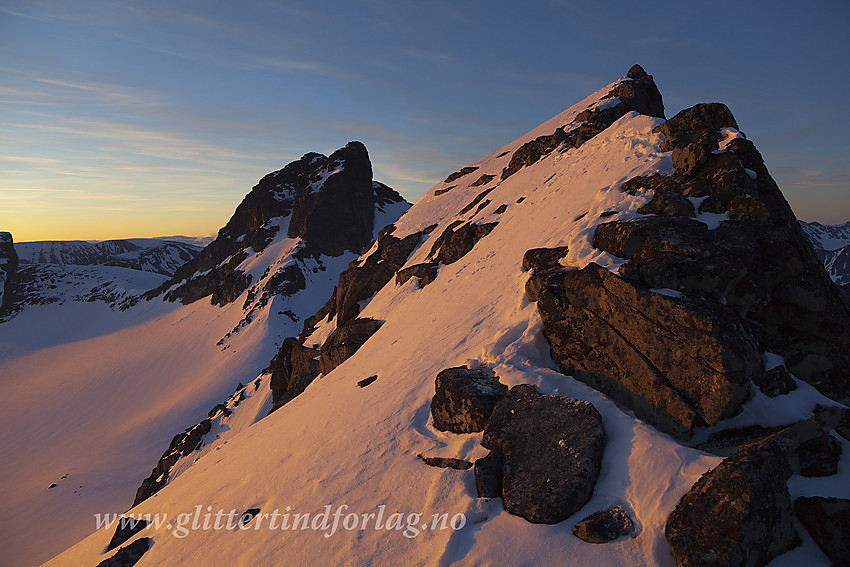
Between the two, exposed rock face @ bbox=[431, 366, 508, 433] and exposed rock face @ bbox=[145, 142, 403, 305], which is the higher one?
exposed rock face @ bbox=[145, 142, 403, 305]

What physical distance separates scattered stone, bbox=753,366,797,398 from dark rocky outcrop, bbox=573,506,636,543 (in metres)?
4.33

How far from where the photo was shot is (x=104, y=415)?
5500 centimetres

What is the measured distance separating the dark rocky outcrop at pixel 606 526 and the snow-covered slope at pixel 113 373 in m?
33.0

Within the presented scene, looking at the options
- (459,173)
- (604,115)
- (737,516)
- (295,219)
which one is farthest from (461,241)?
(295,219)

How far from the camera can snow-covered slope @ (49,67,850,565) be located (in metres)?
7.01

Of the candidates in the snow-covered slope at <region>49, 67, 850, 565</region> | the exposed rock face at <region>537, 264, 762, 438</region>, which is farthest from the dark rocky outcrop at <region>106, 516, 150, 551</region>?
the exposed rock face at <region>537, 264, 762, 438</region>

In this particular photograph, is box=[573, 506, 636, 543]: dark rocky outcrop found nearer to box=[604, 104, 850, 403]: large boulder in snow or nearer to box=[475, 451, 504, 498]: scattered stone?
box=[475, 451, 504, 498]: scattered stone

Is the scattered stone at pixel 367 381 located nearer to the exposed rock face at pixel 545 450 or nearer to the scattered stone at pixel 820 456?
the exposed rock face at pixel 545 450

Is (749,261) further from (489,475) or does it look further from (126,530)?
Answer: (126,530)

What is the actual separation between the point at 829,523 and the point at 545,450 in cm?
Result: 422

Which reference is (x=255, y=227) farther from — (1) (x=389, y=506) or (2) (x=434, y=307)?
(1) (x=389, y=506)

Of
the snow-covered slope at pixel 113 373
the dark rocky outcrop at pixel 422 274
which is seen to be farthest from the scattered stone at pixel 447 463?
the snow-covered slope at pixel 113 373

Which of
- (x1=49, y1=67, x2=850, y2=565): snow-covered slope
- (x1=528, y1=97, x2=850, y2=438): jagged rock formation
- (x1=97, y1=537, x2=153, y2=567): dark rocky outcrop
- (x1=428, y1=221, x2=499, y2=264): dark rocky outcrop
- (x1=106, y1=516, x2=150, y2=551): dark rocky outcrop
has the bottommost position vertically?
(x1=106, y1=516, x2=150, y2=551): dark rocky outcrop

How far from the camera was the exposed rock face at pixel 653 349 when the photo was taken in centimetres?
799
